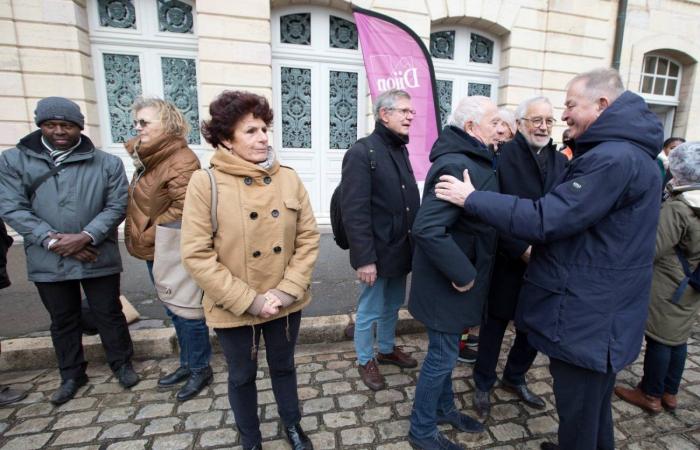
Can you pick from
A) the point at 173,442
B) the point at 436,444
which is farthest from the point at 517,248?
the point at 173,442

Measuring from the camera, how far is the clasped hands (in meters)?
2.39

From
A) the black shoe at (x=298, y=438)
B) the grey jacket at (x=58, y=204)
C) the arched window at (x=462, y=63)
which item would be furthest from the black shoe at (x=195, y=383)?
the arched window at (x=462, y=63)

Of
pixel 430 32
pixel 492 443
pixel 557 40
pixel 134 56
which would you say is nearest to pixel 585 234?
pixel 492 443

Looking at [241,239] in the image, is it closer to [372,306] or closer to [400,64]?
[372,306]

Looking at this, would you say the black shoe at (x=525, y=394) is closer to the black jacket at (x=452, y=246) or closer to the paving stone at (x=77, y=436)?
the black jacket at (x=452, y=246)

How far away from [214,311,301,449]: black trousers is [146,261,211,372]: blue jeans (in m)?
0.74

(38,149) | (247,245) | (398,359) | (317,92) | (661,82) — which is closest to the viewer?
(247,245)

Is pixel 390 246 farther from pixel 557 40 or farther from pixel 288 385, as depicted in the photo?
pixel 557 40

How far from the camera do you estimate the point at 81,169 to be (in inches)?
99.5

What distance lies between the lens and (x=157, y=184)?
2.39 m

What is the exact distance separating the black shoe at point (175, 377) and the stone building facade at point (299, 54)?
460 cm

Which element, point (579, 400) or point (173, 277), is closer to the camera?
point (579, 400)

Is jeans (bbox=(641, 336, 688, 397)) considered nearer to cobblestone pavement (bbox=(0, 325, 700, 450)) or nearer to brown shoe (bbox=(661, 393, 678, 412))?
brown shoe (bbox=(661, 393, 678, 412))

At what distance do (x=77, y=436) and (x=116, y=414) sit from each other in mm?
229
